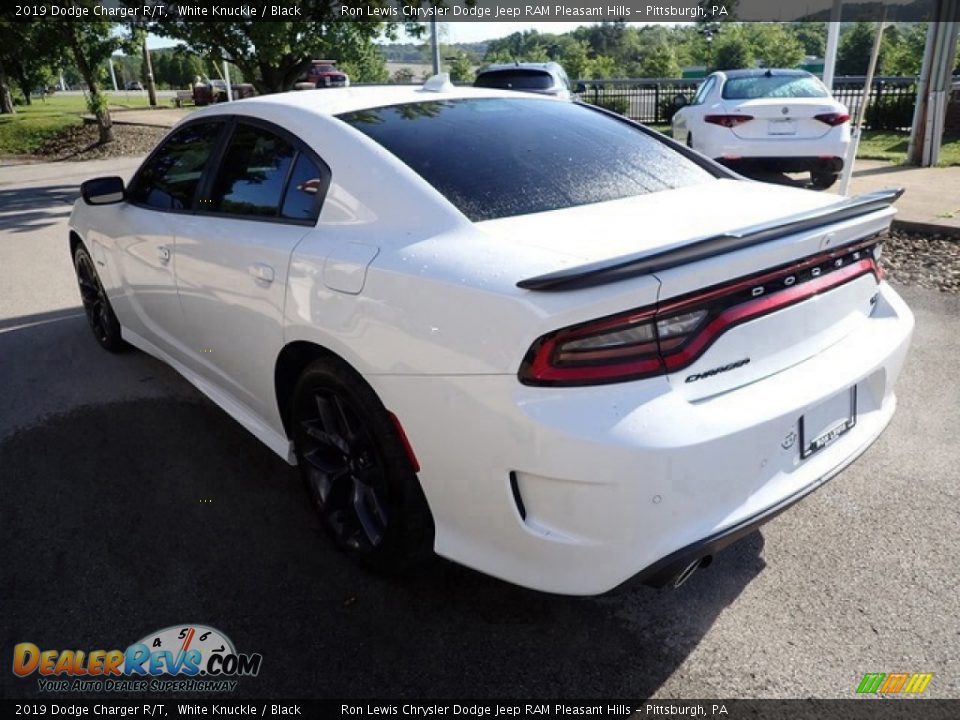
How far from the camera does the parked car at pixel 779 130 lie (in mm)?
9062

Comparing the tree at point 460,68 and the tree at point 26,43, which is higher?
the tree at point 26,43

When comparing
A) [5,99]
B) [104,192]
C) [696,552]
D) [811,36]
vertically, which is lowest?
[696,552]

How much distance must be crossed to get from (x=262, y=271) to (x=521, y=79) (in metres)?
12.3

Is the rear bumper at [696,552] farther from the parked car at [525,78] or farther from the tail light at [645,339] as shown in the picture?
the parked car at [525,78]

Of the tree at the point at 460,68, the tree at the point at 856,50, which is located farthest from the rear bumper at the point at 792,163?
the tree at the point at 856,50

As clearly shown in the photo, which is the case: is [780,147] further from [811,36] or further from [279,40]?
[811,36]

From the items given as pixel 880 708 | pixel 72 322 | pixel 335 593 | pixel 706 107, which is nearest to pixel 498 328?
pixel 335 593

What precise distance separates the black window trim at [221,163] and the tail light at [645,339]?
117 cm

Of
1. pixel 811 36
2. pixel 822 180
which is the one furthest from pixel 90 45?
pixel 811 36

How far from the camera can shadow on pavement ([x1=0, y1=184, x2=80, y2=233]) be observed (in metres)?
10.0

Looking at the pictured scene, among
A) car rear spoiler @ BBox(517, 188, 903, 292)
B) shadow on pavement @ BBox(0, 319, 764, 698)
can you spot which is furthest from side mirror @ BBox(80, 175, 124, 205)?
car rear spoiler @ BBox(517, 188, 903, 292)

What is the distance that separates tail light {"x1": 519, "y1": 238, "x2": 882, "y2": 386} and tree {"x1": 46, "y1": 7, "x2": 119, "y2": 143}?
1923 centimetres

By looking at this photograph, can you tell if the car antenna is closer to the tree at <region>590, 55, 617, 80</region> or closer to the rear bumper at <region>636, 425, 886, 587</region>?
the rear bumper at <region>636, 425, 886, 587</region>

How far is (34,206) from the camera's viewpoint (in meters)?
11.6
